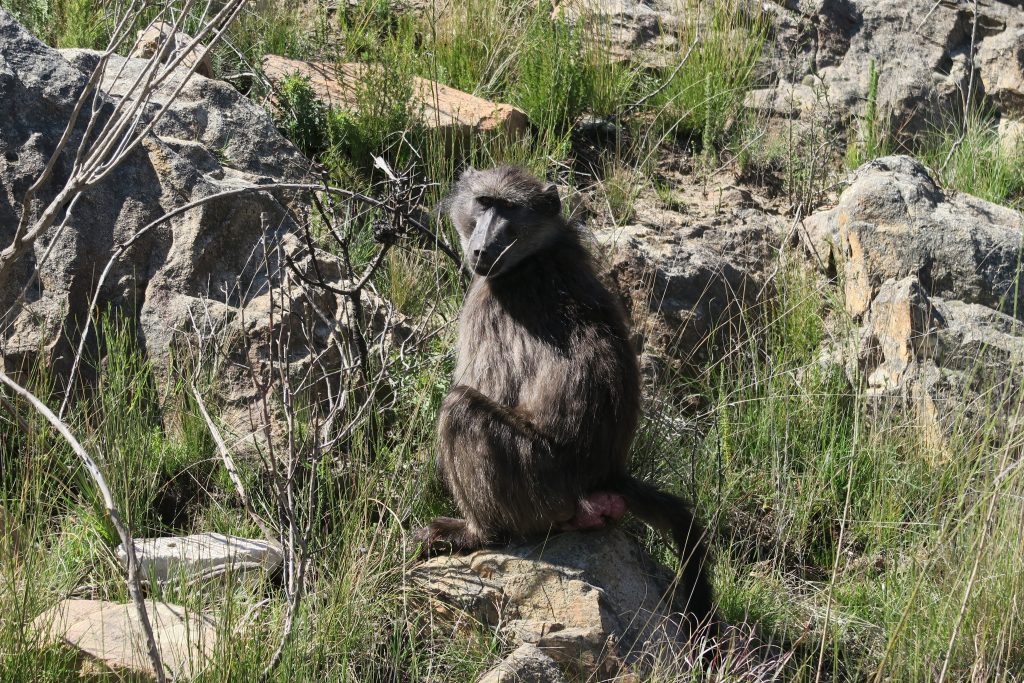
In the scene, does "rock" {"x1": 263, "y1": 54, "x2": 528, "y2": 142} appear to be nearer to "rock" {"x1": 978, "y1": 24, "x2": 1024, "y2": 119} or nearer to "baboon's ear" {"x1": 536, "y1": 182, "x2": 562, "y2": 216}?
"baboon's ear" {"x1": 536, "y1": 182, "x2": 562, "y2": 216}

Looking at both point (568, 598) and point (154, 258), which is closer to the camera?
point (568, 598)

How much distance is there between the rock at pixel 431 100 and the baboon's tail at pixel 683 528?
270 cm

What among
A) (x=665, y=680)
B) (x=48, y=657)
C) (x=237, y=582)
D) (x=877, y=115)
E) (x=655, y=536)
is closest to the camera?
(x=48, y=657)

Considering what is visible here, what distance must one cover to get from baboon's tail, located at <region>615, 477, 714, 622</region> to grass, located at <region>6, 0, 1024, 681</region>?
0.19 metres

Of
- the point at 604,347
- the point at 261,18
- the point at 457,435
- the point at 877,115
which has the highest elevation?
the point at 261,18

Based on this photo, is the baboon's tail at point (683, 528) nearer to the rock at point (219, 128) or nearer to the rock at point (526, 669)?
the rock at point (526, 669)

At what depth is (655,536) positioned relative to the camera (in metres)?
4.57

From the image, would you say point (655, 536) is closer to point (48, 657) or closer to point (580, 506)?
point (580, 506)

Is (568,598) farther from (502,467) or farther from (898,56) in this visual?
(898,56)

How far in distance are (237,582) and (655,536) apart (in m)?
1.76

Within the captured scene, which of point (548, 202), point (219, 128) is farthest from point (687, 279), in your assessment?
point (219, 128)

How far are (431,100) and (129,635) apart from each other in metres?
4.03

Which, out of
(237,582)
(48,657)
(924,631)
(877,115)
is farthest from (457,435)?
(877,115)

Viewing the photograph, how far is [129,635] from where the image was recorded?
129 inches
